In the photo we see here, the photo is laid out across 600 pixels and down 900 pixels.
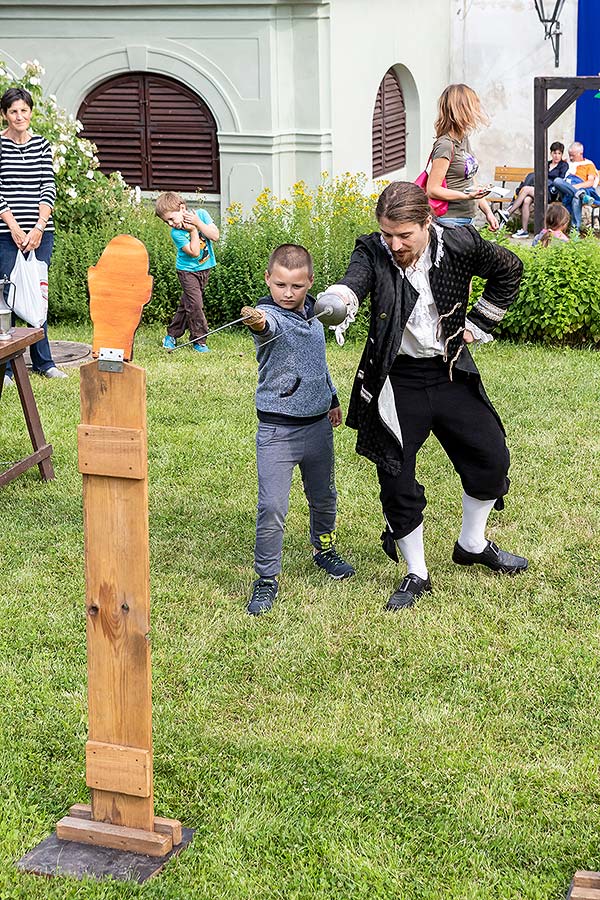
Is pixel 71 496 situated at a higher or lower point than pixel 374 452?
lower

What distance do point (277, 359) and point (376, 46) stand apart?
1149 cm

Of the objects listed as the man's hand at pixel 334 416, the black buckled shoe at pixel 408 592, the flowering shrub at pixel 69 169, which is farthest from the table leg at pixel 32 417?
the flowering shrub at pixel 69 169

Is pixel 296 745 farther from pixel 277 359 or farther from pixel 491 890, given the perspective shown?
pixel 277 359

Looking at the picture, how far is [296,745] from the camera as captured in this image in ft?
14.0

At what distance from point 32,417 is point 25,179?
2477 millimetres

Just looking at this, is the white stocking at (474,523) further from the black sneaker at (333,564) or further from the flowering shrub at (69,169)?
the flowering shrub at (69,169)

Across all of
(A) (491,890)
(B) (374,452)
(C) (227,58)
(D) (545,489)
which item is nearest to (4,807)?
(A) (491,890)

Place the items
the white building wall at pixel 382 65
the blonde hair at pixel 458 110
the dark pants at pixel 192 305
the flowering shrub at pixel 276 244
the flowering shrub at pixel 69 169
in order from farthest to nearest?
the white building wall at pixel 382 65 → the flowering shrub at pixel 69 169 → the flowering shrub at pixel 276 244 → the dark pants at pixel 192 305 → the blonde hair at pixel 458 110

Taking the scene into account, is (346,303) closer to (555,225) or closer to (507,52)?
(555,225)

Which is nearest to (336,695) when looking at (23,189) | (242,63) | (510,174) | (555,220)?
(23,189)

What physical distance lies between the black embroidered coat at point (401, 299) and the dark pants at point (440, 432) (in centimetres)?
8

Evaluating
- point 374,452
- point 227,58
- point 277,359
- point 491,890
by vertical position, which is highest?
point 227,58

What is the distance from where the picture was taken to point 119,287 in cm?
342

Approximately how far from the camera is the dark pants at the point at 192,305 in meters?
9.92
